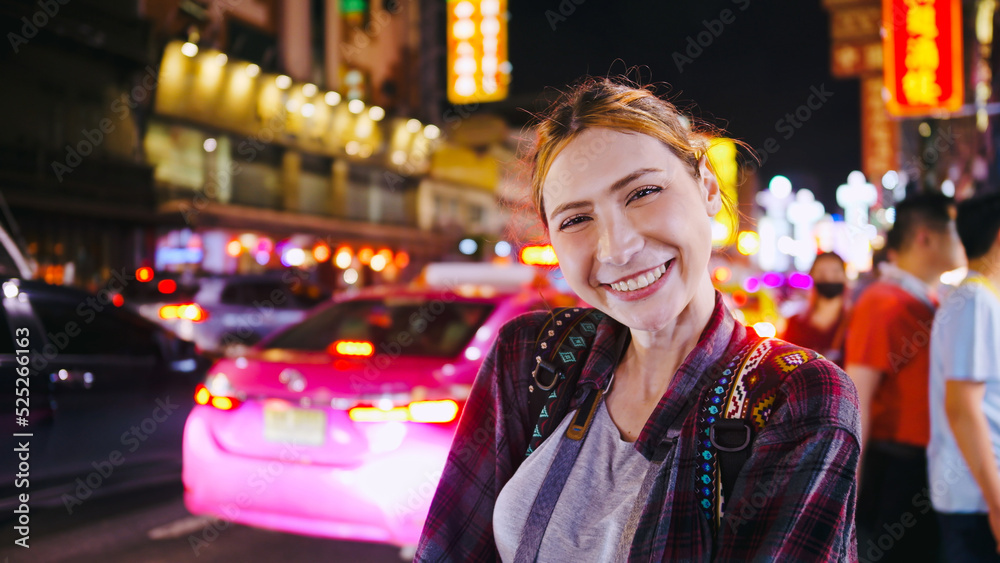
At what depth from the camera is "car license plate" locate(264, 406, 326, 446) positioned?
3.54 meters

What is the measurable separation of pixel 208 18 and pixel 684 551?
25983 millimetres

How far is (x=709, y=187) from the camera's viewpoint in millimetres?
1481

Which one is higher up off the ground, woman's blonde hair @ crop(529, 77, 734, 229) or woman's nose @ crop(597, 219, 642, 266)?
woman's blonde hair @ crop(529, 77, 734, 229)

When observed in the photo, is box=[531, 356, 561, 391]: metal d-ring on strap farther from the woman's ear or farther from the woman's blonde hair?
the woman's ear

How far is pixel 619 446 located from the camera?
1.37 metres

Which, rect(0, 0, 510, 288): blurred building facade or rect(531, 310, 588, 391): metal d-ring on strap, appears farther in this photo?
rect(0, 0, 510, 288): blurred building facade

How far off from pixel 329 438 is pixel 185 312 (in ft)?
30.4

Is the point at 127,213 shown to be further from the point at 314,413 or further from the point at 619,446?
the point at 619,446

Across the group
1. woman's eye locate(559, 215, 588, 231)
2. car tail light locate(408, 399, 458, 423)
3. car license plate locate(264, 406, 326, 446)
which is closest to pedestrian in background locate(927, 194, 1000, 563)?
woman's eye locate(559, 215, 588, 231)

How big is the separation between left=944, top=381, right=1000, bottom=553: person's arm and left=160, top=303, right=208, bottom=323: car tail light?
37.8 ft

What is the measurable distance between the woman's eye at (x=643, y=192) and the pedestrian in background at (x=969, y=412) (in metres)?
1.72

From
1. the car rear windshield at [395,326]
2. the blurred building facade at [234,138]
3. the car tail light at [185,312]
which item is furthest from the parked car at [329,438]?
the blurred building facade at [234,138]

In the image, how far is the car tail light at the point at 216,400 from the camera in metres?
3.76

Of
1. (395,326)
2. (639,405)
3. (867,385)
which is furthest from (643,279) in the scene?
(395,326)
